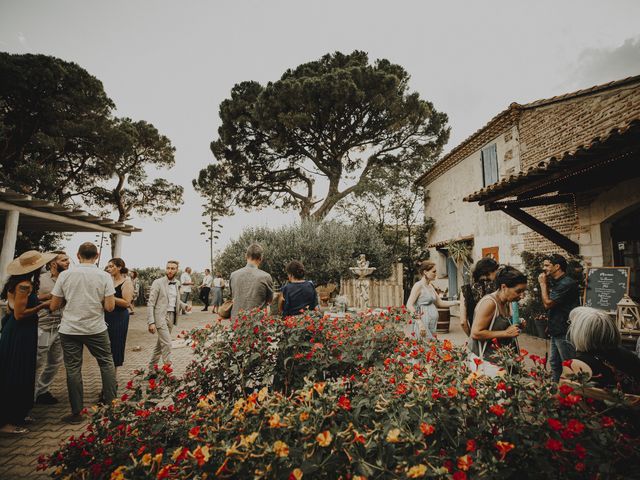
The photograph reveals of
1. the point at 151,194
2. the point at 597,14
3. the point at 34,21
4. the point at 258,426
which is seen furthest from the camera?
the point at 151,194

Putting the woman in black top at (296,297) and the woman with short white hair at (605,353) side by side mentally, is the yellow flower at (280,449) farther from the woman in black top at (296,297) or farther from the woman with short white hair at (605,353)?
the woman in black top at (296,297)

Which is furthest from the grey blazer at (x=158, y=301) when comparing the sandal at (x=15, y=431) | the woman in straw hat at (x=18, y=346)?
the sandal at (x=15, y=431)

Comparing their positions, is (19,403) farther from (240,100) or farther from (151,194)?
(151,194)

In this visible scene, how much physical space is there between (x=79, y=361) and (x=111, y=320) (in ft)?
2.87

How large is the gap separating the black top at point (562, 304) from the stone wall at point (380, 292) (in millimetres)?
8878

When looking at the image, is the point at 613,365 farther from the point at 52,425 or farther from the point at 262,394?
the point at 52,425

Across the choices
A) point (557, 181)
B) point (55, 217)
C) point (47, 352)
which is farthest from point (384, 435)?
point (55, 217)

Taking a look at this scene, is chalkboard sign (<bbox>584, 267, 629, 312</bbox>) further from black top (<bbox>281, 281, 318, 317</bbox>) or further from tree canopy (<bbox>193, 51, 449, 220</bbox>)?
tree canopy (<bbox>193, 51, 449, 220</bbox>)

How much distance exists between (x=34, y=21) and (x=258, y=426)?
12.7m

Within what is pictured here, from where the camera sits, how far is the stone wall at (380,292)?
12922 mm

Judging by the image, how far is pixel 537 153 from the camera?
28.5 ft

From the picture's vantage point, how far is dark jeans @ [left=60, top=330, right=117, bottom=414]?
3354mm

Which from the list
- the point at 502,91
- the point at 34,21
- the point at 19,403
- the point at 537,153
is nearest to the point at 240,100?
the point at 34,21

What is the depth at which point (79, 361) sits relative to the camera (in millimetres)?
3406
